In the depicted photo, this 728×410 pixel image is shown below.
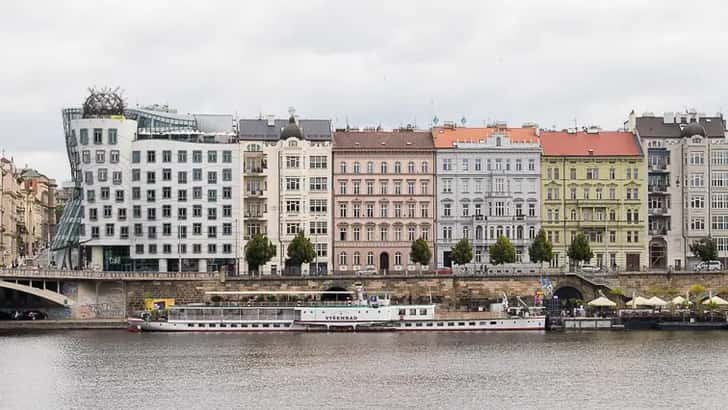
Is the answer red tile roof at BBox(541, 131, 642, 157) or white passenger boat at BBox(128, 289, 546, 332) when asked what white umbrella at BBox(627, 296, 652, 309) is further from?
red tile roof at BBox(541, 131, 642, 157)

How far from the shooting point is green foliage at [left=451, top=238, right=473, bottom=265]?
141 m

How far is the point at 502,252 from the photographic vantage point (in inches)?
5556

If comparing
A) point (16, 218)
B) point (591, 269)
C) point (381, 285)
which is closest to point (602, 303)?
point (591, 269)

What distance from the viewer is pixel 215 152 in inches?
5748

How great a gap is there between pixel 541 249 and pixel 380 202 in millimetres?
17137

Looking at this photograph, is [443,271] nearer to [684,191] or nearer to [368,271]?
[368,271]

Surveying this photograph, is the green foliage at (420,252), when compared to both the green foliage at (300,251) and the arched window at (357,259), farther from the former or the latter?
the green foliage at (300,251)

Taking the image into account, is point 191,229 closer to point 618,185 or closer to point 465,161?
point 465,161

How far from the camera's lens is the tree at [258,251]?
138875 millimetres

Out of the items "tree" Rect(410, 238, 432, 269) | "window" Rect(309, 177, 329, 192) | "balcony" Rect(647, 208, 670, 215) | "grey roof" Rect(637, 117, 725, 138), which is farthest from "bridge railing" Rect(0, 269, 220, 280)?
"grey roof" Rect(637, 117, 725, 138)

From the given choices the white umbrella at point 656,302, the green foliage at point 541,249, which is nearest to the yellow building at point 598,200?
the green foliage at point 541,249

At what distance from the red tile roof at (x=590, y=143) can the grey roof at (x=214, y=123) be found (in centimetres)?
3230

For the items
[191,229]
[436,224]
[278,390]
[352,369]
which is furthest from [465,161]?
[278,390]

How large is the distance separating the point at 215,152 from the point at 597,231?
127ft
